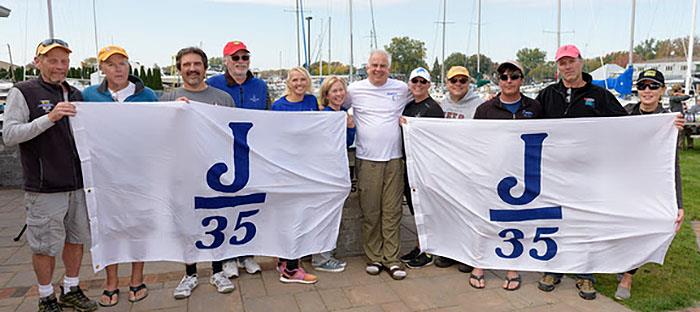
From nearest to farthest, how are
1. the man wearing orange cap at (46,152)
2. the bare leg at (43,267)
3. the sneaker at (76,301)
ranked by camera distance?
the man wearing orange cap at (46,152), the bare leg at (43,267), the sneaker at (76,301)

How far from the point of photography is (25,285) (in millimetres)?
3777

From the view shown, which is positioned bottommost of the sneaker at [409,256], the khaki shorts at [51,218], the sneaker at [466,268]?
the sneaker at [466,268]

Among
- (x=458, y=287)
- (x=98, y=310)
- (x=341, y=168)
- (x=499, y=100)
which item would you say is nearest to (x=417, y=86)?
(x=499, y=100)

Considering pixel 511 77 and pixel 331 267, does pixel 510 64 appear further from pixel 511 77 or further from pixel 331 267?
pixel 331 267

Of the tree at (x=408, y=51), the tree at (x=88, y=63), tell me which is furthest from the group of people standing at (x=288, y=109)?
the tree at (x=408, y=51)

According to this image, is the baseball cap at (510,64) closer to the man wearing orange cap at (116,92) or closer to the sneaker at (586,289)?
the sneaker at (586,289)

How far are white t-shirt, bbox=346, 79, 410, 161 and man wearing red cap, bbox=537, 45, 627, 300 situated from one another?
4.01ft

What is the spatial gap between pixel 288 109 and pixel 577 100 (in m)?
2.31

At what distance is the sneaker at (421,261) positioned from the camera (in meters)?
4.23

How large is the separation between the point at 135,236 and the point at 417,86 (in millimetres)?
2512

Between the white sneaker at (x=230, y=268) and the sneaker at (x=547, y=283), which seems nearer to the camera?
the sneaker at (x=547, y=283)

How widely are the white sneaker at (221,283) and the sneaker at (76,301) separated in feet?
2.76

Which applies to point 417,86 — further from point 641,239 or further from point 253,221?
point 641,239

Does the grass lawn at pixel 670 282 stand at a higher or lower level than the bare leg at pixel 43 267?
lower
